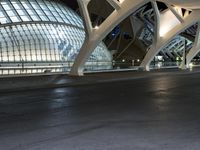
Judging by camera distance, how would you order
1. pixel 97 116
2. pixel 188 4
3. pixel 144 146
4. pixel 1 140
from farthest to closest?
pixel 188 4 → pixel 97 116 → pixel 1 140 → pixel 144 146

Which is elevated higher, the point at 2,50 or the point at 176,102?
the point at 2,50

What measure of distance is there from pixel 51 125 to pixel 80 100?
5637 millimetres

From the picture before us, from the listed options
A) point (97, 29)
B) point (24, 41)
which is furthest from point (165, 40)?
point (24, 41)

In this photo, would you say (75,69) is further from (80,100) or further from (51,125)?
(51,125)

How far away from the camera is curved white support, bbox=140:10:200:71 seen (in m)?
42.0

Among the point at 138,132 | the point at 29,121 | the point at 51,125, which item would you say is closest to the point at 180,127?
the point at 138,132

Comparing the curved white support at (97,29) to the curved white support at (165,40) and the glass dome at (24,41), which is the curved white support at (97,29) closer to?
the curved white support at (165,40)

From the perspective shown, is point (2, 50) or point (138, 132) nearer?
point (138, 132)

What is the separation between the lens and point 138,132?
8453 millimetres

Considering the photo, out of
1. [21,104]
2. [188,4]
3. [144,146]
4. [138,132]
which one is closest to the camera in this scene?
[144,146]

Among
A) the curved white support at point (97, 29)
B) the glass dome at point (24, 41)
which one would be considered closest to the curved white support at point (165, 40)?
the glass dome at point (24, 41)

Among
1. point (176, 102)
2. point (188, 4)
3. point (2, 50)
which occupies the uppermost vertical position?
point (188, 4)

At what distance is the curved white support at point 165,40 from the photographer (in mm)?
41969

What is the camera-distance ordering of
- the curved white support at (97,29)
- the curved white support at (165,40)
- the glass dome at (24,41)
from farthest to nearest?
the glass dome at (24,41)
the curved white support at (165,40)
the curved white support at (97,29)
